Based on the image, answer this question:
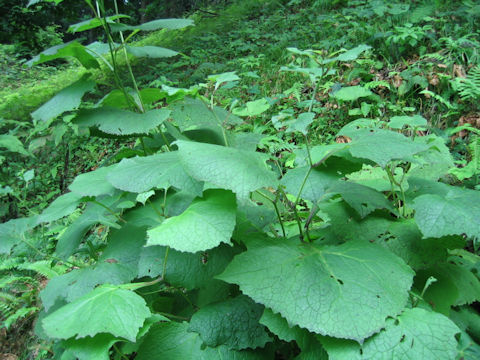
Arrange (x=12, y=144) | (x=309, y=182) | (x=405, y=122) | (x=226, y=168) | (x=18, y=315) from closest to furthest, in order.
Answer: (x=226, y=168)
(x=309, y=182)
(x=405, y=122)
(x=18, y=315)
(x=12, y=144)

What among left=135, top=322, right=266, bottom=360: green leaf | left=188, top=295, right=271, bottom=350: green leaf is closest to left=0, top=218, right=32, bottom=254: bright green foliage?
left=135, top=322, right=266, bottom=360: green leaf

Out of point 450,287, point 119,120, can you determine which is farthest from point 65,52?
point 450,287

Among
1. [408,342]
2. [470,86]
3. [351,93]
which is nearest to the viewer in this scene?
[408,342]

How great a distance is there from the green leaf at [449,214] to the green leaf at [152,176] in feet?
1.93

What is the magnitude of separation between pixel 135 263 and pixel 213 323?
37 centimetres

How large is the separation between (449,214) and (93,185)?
1.03 metres

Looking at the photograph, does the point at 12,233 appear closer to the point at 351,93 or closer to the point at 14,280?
the point at 14,280

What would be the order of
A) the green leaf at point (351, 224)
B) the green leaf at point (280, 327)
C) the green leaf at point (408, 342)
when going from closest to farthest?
the green leaf at point (408, 342)
the green leaf at point (280, 327)
the green leaf at point (351, 224)

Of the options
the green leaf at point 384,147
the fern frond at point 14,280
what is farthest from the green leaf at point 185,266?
the fern frond at point 14,280

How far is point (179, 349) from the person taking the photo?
890mm

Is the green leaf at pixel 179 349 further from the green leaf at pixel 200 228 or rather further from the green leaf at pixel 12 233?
the green leaf at pixel 12 233

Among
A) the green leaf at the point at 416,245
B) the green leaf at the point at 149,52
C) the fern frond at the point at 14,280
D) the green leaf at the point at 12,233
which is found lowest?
the fern frond at the point at 14,280

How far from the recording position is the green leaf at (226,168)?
31.0 inches

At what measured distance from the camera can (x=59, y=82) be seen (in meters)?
6.83
